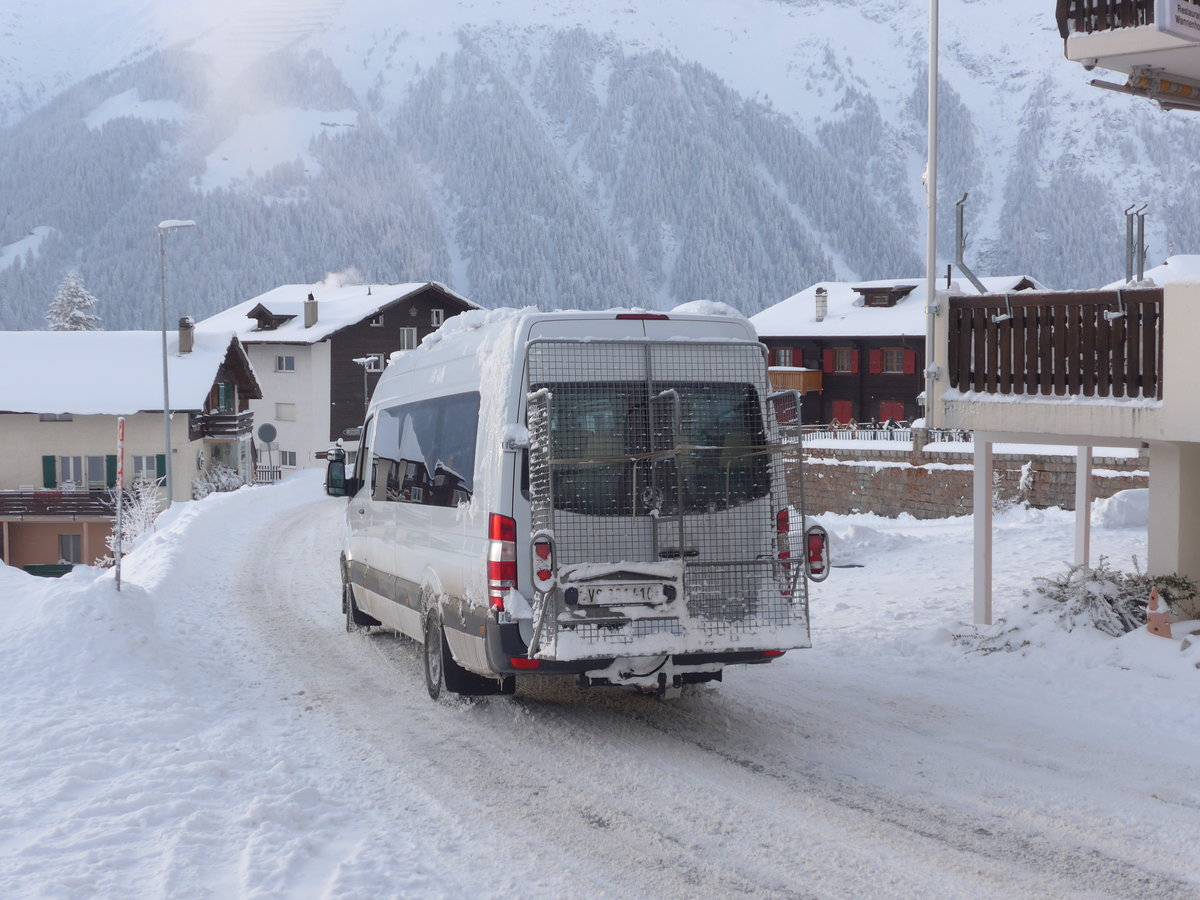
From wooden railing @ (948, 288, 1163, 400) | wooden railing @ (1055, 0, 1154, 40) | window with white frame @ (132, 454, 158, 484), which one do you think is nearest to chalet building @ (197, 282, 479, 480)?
window with white frame @ (132, 454, 158, 484)

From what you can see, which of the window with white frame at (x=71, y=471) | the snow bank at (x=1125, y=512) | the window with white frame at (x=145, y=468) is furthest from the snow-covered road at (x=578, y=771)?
the window with white frame at (x=71, y=471)

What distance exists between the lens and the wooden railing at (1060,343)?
430 inches

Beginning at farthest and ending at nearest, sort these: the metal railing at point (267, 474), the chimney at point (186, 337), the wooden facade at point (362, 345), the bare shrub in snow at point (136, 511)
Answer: the wooden facade at point (362, 345), the metal railing at point (267, 474), the chimney at point (186, 337), the bare shrub in snow at point (136, 511)

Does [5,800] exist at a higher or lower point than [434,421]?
lower

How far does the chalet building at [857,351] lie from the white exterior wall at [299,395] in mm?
24062

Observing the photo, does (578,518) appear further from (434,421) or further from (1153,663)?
(1153,663)

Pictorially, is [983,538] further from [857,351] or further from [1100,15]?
[857,351]

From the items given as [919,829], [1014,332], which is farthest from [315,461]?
[919,829]

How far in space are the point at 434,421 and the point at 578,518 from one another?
2.27m

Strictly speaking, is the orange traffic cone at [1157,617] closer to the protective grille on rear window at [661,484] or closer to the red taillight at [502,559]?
the protective grille on rear window at [661,484]

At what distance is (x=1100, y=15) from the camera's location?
14109 mm

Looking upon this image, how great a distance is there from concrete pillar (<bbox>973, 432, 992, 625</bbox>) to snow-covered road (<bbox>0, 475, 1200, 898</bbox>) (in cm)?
47

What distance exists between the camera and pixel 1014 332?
475 inches

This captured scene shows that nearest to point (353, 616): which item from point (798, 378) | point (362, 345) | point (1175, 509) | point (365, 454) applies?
point (365, 454)
